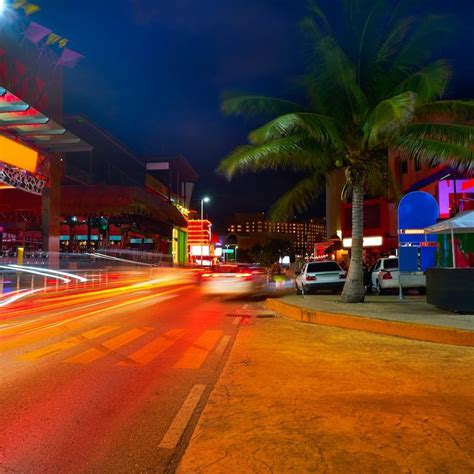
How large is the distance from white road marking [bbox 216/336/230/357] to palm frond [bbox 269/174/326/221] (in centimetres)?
770

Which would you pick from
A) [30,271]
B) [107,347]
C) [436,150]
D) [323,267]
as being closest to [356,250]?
[436,150]

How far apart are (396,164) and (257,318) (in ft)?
84.3

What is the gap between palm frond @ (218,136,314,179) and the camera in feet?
47.6

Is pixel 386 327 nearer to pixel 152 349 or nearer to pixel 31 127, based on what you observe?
pixel 152 349

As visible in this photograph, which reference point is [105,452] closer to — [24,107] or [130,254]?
[24,107]

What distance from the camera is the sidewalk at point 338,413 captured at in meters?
4.01

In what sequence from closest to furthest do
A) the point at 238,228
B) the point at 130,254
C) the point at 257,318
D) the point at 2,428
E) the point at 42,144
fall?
the point at 2,428 < the point at 257,318 < the point at 42,144 < the point at 130,254 < the point at 238,228

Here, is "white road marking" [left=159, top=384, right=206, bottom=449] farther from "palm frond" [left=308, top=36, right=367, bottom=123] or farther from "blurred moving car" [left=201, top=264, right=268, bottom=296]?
"blurred moving car" [left=201, top=264, right=268, bottom=296]

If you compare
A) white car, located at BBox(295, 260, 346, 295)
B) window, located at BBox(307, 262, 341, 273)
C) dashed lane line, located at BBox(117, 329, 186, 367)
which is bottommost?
dashed lane line, located at BBox(117, 329, 186, 367)

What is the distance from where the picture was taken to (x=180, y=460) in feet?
13.3

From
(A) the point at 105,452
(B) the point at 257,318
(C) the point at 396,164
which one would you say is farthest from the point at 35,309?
(C) the point at 396,164

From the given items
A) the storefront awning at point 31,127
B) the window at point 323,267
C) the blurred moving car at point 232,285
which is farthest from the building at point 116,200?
the window at point 323,267

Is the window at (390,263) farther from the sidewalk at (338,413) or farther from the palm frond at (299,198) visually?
the sidewalk at (338,413)

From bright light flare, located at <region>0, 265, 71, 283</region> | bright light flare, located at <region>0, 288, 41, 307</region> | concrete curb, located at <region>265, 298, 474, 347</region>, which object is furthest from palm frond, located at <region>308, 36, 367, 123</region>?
bright light flare, located at <region>0, 265, 71, 283</region>
